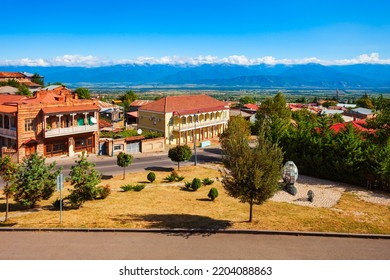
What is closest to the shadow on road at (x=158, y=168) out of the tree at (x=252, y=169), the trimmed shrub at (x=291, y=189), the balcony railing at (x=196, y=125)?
the trimmed shrub at (x=291, y=189)

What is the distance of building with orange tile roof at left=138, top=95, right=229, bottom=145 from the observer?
6078 cm

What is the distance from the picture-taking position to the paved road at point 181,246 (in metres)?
16.0

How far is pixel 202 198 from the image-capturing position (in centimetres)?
2922

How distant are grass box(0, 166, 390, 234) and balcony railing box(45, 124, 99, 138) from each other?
1747 centimetres

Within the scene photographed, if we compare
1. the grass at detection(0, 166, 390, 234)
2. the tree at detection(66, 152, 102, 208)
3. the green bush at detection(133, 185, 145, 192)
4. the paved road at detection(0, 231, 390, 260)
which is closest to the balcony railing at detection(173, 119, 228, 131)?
the green bush at detection(133, 185, 145, 192)

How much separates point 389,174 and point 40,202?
29.7 metres

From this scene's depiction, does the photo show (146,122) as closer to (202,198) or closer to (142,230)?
(202,198)

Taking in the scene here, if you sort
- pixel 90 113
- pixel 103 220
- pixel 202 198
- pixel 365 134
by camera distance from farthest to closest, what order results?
pixel 90 113 → pixel 365 134 → pixel 202 198 → pixel 103 220

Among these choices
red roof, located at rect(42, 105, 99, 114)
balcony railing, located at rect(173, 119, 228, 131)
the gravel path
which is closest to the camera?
the gravel path

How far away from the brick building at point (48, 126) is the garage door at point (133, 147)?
4377mm

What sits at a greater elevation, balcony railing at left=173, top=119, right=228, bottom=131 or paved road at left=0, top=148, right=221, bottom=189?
balcony railing at left=173, top=119, right=228, bottom=131

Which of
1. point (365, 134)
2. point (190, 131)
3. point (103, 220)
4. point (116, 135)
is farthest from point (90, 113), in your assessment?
point (365, 134)

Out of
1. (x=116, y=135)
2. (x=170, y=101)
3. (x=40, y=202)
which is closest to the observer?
(x=40, y=202)

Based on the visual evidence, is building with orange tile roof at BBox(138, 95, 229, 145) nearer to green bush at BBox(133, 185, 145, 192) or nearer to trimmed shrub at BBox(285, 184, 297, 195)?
trimmed shrub at BBox(285, 184, 297, 195)
